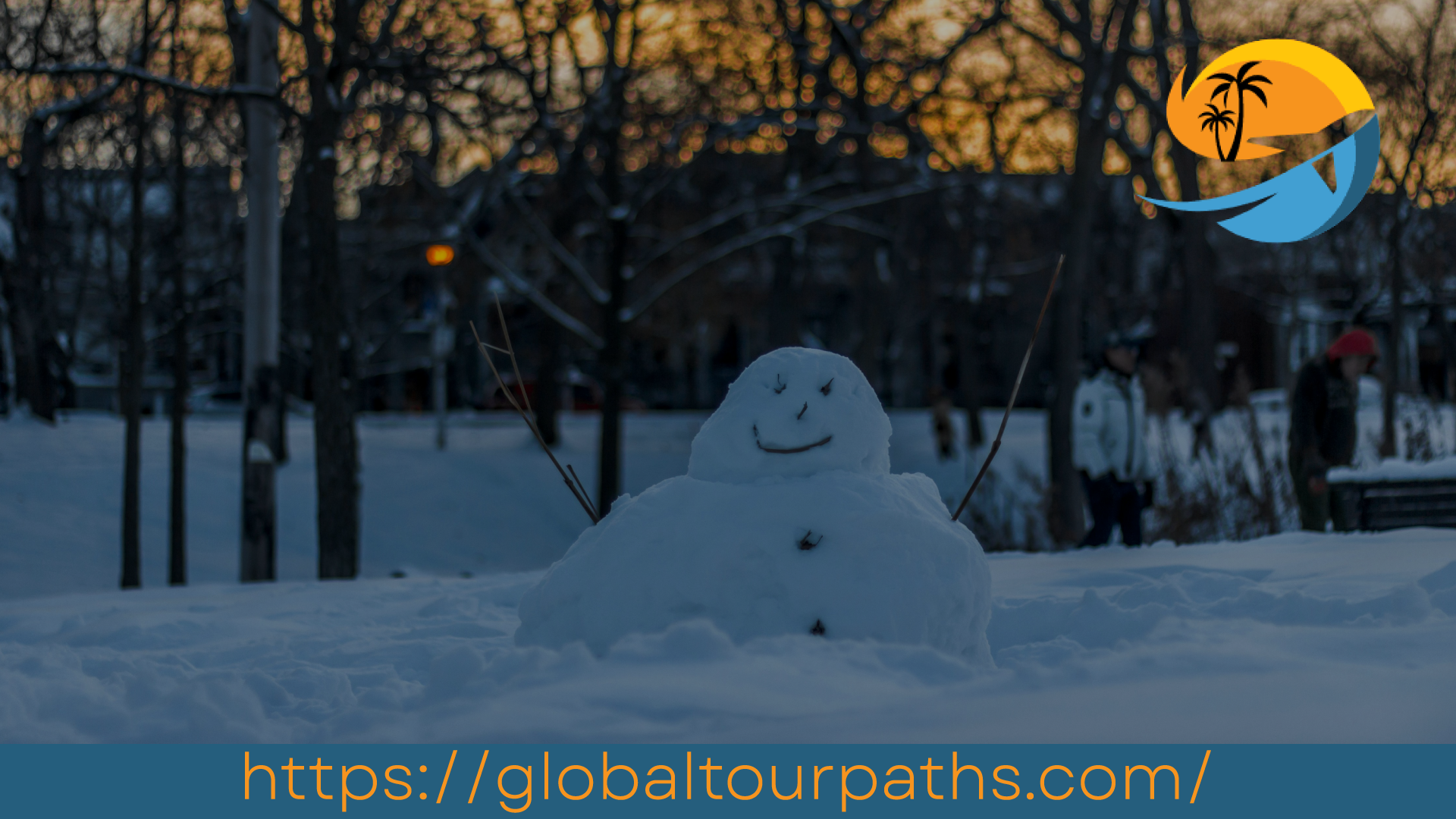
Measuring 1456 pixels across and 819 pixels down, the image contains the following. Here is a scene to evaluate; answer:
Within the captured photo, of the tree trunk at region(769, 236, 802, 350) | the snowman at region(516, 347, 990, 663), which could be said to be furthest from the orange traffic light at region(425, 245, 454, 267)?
the snowman at region(516, 347, 990, 663)

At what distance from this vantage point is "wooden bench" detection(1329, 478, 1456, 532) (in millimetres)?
6129

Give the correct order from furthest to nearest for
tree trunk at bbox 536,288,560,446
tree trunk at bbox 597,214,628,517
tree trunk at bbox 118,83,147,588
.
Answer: tree trunk at bbox 536,288,560,446, tree trunk at bbox 597,214,628,517, tree trunk at bbox 118,83,147,588

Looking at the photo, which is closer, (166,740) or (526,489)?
(166,740)

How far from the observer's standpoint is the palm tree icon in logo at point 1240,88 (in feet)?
22.9

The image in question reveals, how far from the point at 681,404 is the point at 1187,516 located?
26.7 meters

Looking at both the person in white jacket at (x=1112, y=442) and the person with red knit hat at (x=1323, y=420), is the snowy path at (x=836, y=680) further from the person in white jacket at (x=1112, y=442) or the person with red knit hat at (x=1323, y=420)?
the person with red knit hat at (x=1323, y=420)

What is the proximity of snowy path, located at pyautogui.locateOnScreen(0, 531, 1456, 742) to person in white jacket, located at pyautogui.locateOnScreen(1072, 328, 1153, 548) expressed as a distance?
6.71ft

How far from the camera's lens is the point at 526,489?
14.7m

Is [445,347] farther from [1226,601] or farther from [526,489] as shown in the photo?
[1226,601]

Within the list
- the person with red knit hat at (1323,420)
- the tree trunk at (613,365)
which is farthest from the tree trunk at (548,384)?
the person with red knit hat at (1323,420)

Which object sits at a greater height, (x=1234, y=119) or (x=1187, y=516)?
(x=1234, y=119)

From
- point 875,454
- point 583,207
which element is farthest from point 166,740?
point 583,207

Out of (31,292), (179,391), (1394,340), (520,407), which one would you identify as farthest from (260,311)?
(1394,340)

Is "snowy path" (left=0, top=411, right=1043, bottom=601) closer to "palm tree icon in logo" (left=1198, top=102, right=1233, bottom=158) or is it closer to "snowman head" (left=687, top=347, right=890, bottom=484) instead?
"snowman head" (left=687, top=347, right=890, bottom=484)
